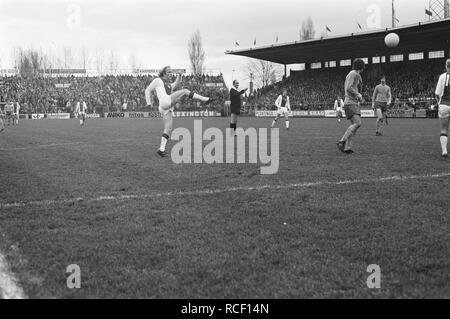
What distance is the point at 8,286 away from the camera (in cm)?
356

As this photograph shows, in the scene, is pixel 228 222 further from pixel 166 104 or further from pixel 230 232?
pixel 166 104

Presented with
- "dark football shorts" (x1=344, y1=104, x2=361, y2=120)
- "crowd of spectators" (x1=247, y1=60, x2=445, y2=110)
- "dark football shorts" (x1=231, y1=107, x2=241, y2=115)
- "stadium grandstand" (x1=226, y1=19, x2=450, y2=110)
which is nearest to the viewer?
"dark football shorts" (x1=344, y1=104, x2=361, y2=120)

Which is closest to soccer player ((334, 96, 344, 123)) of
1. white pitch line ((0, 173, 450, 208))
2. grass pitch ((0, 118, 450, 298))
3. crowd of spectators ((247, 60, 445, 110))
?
crowd of spectators ((247, 60, 445, 110))

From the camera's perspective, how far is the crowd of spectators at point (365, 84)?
4766 cm

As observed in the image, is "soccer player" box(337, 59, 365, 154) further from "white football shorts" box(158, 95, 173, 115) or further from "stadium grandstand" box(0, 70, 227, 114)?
"stadium grandstand" box(0, 70, 227, 114)

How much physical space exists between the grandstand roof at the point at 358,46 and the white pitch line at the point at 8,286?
4136 centimetres

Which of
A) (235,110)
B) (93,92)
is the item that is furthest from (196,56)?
(235,110)

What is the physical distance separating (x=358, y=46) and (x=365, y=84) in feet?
15.5

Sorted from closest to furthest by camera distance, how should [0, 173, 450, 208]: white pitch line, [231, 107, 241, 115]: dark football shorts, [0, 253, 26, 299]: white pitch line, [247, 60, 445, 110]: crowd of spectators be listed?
[0, 253, 26, 299]: white pitch line → [0, 173, 450, 208]: white pitch line → [231, 107, 241, 115]: dark football shorts → [247, 60, 445, 110]: crowd of spectators

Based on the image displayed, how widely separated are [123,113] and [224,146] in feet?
155

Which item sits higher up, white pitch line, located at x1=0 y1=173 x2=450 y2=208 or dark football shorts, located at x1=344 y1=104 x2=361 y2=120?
dark football shorts, located at x1=344 y1=104 x2=361 y2=120

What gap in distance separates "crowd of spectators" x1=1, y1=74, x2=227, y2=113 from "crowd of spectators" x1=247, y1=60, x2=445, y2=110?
8616 mm

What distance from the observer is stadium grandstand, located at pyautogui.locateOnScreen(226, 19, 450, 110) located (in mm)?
44625

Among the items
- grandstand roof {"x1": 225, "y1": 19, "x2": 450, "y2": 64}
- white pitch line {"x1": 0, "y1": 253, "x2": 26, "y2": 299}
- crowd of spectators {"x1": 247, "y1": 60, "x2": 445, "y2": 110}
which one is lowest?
white pitch line {"x1": 0, "y1": 253, "x2": 26, "y2": 299}
